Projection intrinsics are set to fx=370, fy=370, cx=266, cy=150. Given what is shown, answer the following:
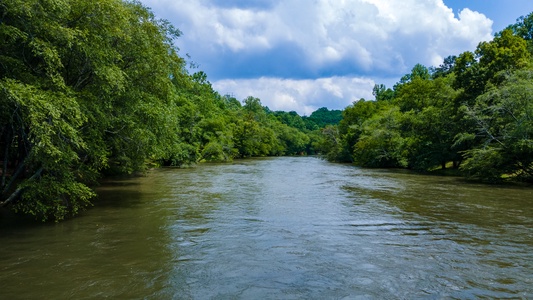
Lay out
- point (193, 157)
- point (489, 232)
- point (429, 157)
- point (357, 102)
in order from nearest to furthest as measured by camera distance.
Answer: point (489, 232) < point (429, 157) < point (193, 157) < point (357, 102)

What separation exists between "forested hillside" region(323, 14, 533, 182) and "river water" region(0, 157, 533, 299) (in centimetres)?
1006

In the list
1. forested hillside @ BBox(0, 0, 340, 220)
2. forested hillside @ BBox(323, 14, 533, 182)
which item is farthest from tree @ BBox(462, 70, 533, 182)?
forested hillside @ BBox(0, 0, 340, 220)

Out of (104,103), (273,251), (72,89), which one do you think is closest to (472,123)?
(273,251)

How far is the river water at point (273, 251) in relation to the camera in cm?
686

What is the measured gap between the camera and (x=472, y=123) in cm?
2959

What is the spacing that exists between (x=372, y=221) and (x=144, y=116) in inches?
380

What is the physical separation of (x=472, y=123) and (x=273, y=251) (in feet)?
86.6

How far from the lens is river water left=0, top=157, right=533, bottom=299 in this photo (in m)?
6.86

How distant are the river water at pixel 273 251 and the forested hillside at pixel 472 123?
10.1 meters

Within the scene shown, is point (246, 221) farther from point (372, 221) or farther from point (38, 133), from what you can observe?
point (38, 133)

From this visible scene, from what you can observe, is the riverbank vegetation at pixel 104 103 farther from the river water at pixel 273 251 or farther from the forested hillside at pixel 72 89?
the river water at pixel 273 251

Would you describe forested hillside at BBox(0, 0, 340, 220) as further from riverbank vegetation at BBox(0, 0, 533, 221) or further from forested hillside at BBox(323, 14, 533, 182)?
forested hillside at BBox(323, 14, 533, 182)

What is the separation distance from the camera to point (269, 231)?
11562mm

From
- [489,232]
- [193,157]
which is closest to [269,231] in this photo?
[489,232]
